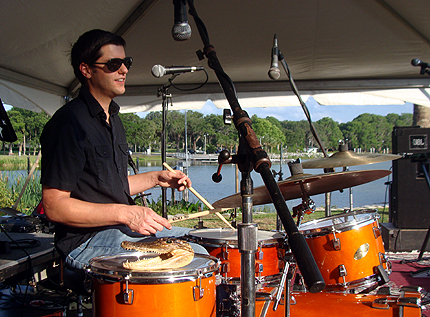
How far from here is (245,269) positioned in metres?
0.93

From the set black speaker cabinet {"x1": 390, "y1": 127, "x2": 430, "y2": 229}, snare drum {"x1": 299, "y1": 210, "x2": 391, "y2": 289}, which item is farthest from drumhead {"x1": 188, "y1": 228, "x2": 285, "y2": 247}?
black speaker cabinet {"x1": 390, "y1": 127, "x2": 430, "y2": 229}

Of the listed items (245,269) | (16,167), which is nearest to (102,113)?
(245,269)

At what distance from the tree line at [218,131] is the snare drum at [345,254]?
12637mm

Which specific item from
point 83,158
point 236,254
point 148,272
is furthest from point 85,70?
point 236,254

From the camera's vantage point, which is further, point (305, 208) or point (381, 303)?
point (305, 208)

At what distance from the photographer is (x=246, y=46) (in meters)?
4.28

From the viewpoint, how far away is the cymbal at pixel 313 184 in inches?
71.9

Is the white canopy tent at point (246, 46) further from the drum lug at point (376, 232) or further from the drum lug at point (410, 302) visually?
the drum lug at point (410, 302)

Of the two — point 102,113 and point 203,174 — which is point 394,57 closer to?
point 102,113

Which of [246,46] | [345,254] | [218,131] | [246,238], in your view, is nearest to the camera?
[246,238]

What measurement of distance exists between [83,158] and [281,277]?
1.16m

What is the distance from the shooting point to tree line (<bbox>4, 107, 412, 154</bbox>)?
1581 centimetres

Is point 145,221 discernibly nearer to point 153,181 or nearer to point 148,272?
point 148,272

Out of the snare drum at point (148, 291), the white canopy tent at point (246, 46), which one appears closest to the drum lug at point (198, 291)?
the snare drum at point (148, 291)
